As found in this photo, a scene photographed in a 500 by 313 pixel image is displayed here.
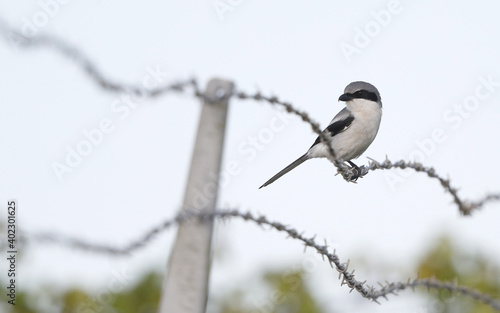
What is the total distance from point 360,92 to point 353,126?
1.28 feet

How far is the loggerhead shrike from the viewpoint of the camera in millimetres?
Result: 5641

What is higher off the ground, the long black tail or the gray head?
the gray head

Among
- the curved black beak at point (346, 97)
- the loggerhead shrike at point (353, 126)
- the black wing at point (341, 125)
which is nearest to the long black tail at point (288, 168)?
the loggerhead shrike at point (353, 126)

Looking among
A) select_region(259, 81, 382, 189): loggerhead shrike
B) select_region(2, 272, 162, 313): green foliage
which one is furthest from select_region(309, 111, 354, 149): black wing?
select_region(2, 272, 162, 313): green foliage

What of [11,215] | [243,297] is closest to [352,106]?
[11,215]

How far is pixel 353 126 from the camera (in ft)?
18.7

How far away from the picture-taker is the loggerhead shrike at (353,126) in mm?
5641

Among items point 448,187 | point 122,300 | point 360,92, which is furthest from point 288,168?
point 122,300

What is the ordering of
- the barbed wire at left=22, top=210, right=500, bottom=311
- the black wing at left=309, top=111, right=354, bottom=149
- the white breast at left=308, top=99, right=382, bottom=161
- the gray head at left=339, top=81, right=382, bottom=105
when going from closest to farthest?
the barbed wire at left=22, top=210, right=500, bottom=311 → the white breast at left=308, top=99, right=382, bottom=161 → the black wing at left=309, top=111, right=354, bottom=149 → the gray head at left=339, top=81, right=382, bottom=105

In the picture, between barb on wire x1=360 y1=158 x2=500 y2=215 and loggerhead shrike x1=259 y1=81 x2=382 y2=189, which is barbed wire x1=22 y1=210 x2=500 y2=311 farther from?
loggerhead shrike x1=259 y1=81 x2=382 y2=189

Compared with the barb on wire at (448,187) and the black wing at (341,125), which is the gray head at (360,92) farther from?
the barb on wire at (448,187)

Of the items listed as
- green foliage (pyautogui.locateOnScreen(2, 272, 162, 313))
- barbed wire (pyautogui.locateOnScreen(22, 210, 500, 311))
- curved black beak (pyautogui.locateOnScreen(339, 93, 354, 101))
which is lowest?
barbed wire (pyautogui.locateOnScreen(22, 210, 500, 311))

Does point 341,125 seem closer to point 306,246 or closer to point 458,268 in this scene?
point 306,246

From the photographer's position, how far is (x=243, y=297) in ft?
37.5
